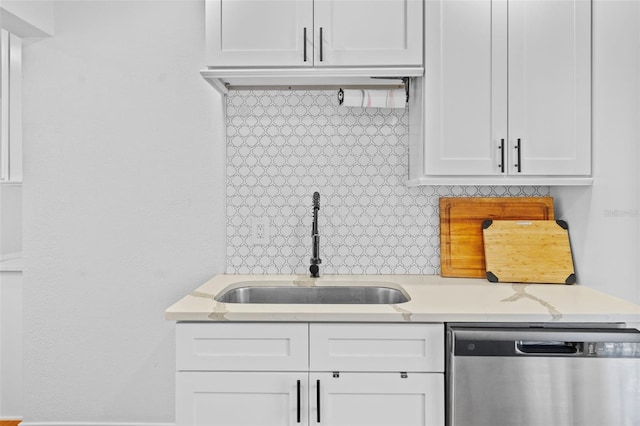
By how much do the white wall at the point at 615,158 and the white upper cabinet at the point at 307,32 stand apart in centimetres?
73

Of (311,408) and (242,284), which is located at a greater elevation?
(242,284)

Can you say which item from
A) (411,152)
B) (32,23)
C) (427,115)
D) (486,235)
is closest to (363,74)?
(427,115)

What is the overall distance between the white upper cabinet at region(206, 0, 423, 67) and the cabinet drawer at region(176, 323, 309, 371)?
107cm

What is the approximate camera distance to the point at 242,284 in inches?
89.7

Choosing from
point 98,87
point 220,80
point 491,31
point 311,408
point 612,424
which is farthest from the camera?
point 98,87

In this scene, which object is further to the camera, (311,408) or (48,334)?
(48,334)

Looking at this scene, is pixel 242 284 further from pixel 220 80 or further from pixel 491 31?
pixel 491 31

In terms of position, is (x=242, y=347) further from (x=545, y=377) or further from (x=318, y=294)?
(x=545, y=377)

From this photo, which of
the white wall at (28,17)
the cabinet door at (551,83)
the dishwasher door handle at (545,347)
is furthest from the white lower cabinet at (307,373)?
the white wall at (28,17)

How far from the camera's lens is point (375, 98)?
2275 mm

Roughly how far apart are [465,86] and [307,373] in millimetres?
1296

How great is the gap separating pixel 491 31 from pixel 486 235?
90 centimetres

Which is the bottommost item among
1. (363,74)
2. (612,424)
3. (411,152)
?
(612,424)

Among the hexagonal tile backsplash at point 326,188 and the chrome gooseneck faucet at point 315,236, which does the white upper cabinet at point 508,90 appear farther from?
the chrome gooseneck faucet at point 315,236
